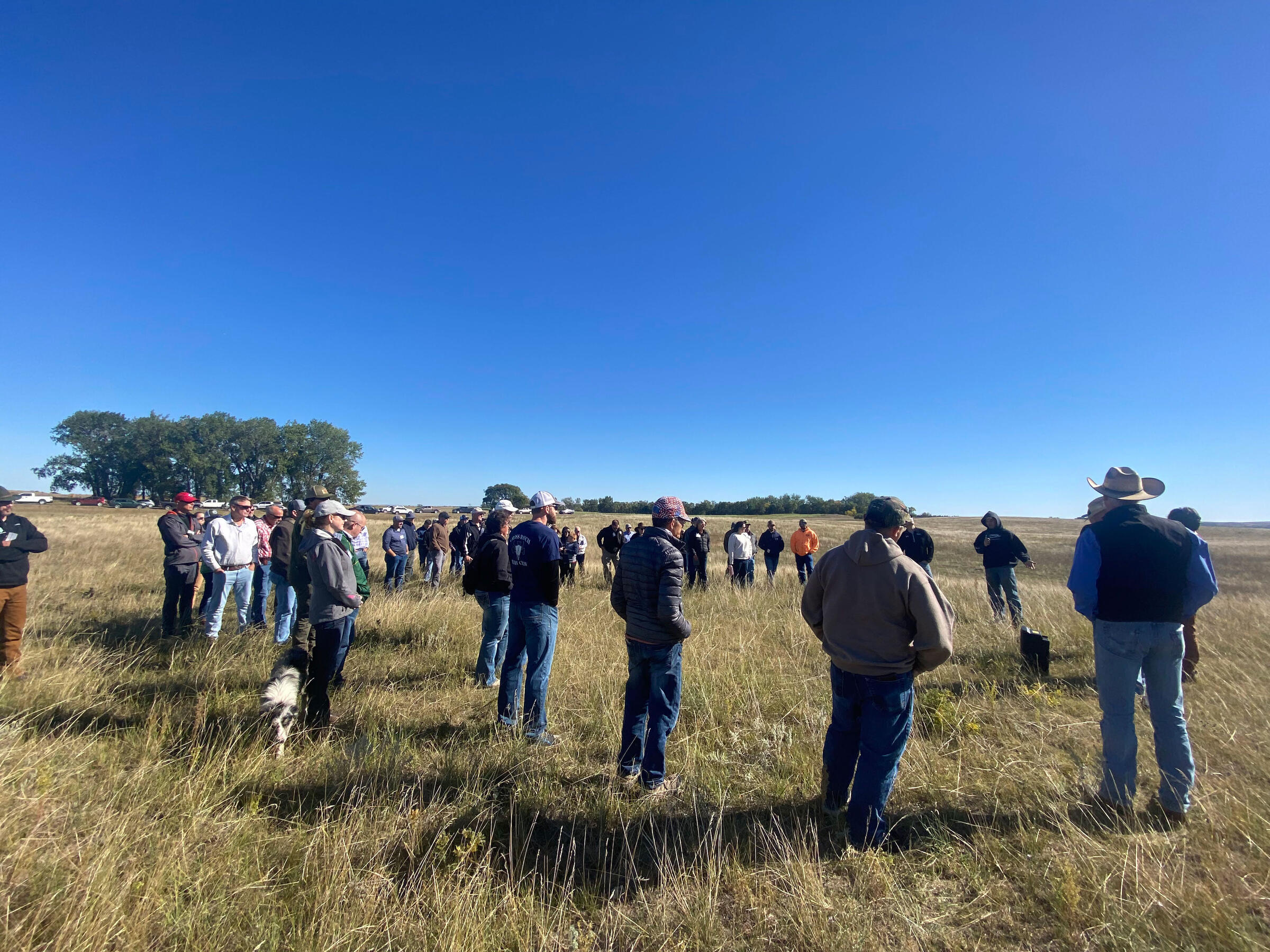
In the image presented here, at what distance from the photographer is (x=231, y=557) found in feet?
22.0

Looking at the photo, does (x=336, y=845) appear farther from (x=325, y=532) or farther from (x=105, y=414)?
(x=105, y=414)

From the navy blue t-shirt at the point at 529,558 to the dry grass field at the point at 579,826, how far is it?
119cm

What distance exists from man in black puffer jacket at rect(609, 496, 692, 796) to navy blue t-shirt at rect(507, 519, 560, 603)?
0.98 metres

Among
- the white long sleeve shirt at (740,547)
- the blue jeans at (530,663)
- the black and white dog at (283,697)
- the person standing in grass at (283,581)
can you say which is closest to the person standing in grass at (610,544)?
the white long sleeve shirt at (740,547)

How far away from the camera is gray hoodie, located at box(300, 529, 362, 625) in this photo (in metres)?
3.97

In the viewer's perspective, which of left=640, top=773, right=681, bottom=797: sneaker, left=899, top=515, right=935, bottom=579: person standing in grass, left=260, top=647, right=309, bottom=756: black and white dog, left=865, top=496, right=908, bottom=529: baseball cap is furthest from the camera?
left=899, top=515, right=935, bottom=579: person standing in grass

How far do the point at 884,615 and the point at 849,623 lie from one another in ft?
0.65

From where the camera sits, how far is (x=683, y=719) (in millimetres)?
4617

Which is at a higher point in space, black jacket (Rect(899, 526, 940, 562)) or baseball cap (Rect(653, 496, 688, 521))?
baseball cap (Rect(653, 496, 688, 521))

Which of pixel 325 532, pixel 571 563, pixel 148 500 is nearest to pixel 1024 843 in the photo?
pixel 325 532

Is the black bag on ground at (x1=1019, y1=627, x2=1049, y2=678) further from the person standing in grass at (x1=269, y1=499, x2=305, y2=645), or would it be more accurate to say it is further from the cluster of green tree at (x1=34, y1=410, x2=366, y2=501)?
the cluster of green tree at (x1=34, y1=410, x2=366, y2=501)

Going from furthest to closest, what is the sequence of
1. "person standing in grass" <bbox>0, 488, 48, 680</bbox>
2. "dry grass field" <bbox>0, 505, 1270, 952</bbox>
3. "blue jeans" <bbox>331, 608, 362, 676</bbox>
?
"person standing in grass" <bbox>0, 488, 48, 680</bbox> → "blue jeans" <bbox>331, 608, 362, 676</bbox> → "dry grass field" <bbox>0, 505, 1270, 952</bbox>

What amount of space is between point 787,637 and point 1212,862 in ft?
15.9

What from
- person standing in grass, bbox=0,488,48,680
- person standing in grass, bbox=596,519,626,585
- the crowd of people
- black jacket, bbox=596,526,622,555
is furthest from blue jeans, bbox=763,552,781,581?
person standing in grass, bbox=0,488,48,680
